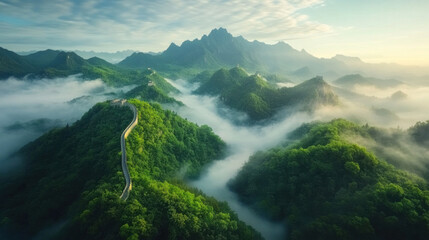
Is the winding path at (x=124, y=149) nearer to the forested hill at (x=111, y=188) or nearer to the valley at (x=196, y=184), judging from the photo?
the valley at (x=196, y=184)

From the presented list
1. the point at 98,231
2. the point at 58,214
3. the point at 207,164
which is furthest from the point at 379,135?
the point at 58,214

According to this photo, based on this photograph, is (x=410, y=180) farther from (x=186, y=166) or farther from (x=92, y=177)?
(x=92, y=177)

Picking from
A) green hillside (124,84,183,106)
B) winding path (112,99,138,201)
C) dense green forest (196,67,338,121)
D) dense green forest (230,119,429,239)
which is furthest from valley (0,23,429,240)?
dense green forest (196,67,338,121)

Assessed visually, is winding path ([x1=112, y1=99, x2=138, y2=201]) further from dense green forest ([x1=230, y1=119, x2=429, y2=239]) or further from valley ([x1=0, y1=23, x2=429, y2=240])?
dense green forest ([x1=230, y1=119, x2=429, y2=239])

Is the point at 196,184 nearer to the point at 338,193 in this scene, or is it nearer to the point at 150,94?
the point at 338,193

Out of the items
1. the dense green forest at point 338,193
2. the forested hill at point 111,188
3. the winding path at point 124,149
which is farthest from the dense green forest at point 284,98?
the winding path at point 124,149

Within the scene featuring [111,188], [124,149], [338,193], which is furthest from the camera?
[124,149]

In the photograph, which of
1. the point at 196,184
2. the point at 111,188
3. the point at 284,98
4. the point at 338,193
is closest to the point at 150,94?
the point at 196,184
